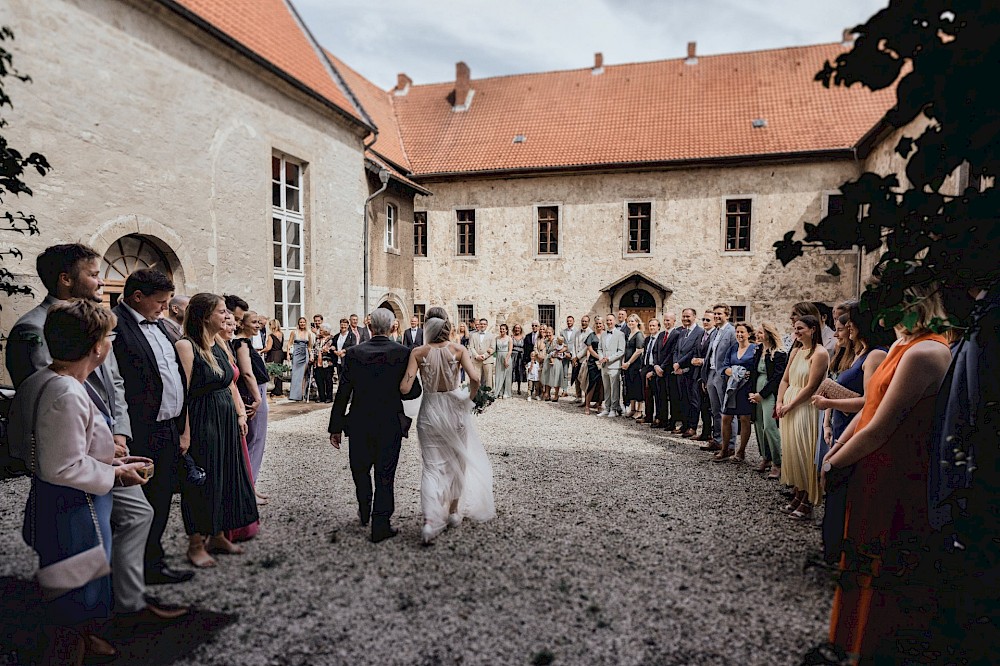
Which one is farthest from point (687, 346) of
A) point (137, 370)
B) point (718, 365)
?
point (137, 370)

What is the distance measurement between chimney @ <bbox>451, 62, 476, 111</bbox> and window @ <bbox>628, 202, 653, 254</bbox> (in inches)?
364

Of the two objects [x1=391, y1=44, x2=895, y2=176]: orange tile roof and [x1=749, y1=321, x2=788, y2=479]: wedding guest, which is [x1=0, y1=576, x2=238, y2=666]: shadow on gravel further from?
[x1=391, y1=44, x2=895, y2=176]: orange tile roof

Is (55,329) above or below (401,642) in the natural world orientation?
above

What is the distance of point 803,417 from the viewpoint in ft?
18.2

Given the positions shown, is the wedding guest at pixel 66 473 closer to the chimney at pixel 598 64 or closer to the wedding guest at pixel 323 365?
the wedding guest at pixel 323 365

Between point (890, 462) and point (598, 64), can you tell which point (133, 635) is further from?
point (598, 64)

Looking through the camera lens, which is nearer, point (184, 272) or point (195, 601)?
point (195, 601)

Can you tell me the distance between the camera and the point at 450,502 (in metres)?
5.16

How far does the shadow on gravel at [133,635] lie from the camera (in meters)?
3.01

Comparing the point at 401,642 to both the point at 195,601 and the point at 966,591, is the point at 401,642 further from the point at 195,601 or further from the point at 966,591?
the point at 966,591

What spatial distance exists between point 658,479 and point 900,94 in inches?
232

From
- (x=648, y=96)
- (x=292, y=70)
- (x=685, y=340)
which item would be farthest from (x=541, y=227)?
(x=685, y=340)

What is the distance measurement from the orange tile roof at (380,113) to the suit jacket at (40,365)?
18912mm

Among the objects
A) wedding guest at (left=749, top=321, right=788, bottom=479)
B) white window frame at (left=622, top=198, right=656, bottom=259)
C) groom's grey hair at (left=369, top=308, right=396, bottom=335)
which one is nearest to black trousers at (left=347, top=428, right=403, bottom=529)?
groom's grey hair at (left=369, top=308, right=396, bottom=335)
